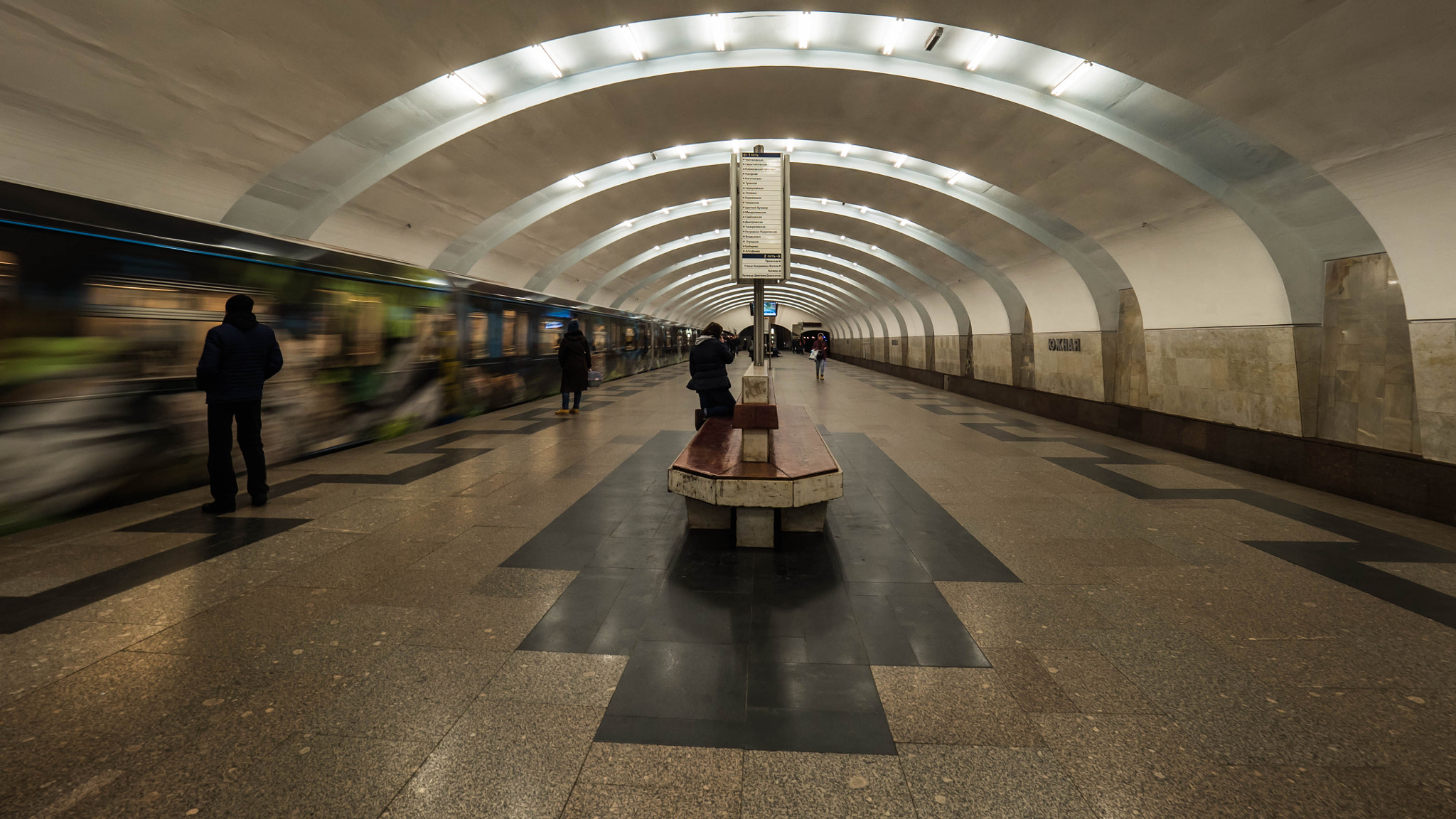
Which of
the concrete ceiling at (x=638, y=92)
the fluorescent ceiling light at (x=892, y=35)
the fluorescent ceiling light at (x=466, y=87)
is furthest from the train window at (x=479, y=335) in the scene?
the fluorescent ceiling light at (x=892, y=35)

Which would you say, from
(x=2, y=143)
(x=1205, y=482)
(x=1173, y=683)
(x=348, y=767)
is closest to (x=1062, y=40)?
(x=1205, y=482)

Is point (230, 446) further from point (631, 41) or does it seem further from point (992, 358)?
point (992, 358)

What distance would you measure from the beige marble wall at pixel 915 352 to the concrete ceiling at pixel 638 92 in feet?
45.3

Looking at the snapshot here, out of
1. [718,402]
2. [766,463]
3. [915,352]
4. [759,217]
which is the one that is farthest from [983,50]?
[915,352]

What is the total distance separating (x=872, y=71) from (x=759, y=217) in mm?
4534

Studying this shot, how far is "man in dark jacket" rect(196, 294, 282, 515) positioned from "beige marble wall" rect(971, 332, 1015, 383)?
15768 millimetres

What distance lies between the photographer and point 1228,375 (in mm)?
8016

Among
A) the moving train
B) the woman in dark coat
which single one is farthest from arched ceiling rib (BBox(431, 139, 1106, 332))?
the moving train

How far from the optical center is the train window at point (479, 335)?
11.2 m

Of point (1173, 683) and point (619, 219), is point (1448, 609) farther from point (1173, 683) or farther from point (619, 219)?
point (619, 219)

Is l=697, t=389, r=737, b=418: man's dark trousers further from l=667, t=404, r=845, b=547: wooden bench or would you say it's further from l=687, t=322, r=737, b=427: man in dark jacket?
l=667, t=404, r=845, b=547: wooden bench

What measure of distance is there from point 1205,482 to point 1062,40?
5378 mm

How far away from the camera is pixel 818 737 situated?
2.15 m

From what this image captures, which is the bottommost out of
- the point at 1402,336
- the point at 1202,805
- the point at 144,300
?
the point at 1202,805
